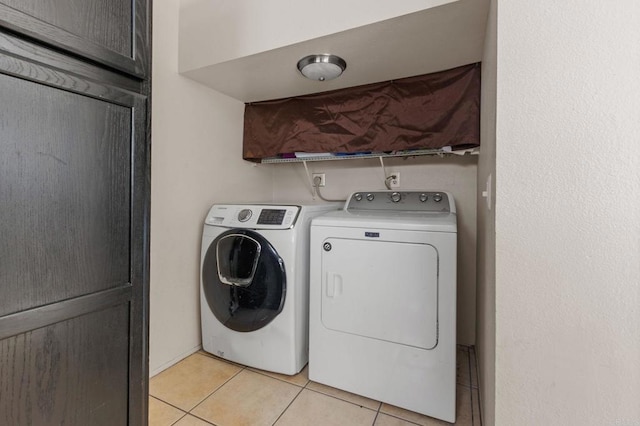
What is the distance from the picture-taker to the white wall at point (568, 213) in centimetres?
69

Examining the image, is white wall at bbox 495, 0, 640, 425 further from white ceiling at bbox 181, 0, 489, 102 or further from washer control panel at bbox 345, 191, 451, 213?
washer control panel at bbox 345, 191, 451, 213

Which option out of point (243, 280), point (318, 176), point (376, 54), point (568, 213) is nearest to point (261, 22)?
point (376, 54)

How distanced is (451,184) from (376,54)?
1.01 m

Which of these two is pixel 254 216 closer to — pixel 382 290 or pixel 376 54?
pixel 382 290

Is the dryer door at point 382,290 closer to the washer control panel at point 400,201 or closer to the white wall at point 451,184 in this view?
the washer control panel at point 400,201

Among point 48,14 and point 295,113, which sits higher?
point 295,113

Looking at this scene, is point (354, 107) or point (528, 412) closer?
point (528, 412)

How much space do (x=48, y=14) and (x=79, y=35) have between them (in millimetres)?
65

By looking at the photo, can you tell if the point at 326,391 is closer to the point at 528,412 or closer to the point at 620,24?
the point at 528,412

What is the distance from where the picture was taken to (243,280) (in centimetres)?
161

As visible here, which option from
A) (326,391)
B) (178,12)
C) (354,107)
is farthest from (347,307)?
(178,12)

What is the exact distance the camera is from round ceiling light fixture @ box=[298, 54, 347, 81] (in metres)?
1.47

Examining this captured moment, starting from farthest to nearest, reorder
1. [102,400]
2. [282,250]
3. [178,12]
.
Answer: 1. [178,12]
2. [282,250]
3. [102,400]

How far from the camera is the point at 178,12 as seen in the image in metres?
1.67
